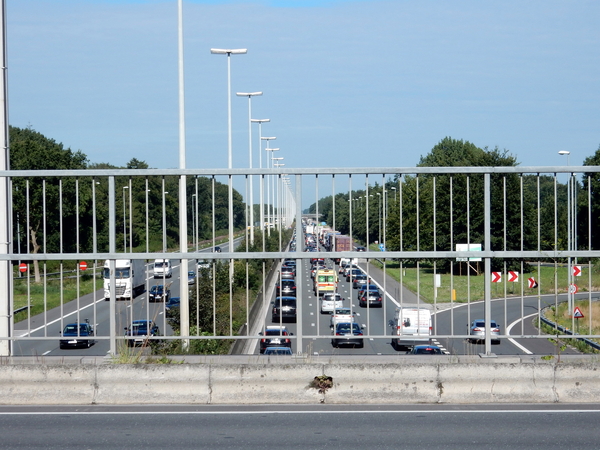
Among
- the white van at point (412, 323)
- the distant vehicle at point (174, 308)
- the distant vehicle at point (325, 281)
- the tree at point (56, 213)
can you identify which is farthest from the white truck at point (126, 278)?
the distant vehicle at point (174, 308)

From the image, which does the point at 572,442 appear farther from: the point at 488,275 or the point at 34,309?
the point at 34,309

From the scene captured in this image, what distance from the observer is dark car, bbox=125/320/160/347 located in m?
9.77

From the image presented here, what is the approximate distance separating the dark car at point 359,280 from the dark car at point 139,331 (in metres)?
2.71

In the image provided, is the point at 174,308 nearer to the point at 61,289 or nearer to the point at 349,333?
the point at 61,289

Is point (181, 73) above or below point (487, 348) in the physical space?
above

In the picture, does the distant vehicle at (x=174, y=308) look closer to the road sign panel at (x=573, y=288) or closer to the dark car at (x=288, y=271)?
the dark car at (x=288, y=271)

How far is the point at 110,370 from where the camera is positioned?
929 centimetres

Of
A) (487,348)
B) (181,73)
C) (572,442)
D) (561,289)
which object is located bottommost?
(572,442)

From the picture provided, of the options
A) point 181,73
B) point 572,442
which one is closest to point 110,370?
point 572,442

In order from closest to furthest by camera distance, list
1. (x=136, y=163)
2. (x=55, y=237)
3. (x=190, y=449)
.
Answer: (x=190, y=449), (x=55, y=237), (x=136, y=163)

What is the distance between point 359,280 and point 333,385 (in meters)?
1.84

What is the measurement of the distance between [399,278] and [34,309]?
6012 mm

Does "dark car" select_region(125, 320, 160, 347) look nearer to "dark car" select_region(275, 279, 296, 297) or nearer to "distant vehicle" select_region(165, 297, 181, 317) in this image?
"dark car" select_region(275, 279, 296, 297)

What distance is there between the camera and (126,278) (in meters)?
10.3
